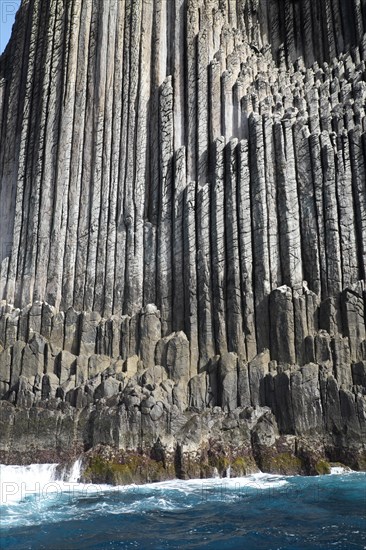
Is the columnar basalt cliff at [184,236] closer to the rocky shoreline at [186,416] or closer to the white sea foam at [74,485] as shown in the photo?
the rocky shoreline at [186,416]

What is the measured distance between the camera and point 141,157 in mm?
30766

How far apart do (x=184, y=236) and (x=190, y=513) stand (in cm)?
1537

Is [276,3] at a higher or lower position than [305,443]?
higher

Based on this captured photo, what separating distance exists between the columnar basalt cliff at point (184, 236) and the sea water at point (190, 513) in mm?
1489

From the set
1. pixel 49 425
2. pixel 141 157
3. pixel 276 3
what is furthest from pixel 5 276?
pixel 276 3

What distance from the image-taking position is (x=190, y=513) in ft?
46.5

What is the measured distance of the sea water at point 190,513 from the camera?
11.8m

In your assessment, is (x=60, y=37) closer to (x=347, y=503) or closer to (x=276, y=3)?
(x=276, y=3)

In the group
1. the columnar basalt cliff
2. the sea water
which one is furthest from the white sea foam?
the columnar basalt cliff

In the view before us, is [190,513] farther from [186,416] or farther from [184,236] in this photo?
[184,236]

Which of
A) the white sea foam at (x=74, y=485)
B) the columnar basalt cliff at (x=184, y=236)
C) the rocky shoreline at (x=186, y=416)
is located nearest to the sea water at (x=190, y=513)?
the white sea foam at (x=74, y=485)

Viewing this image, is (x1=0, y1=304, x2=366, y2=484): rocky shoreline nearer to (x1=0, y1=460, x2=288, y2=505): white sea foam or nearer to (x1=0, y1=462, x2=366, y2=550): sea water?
(x1=0, y1=460, x2=288, y2=505): white sea foam

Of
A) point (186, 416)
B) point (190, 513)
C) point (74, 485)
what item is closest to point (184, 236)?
point (186, 416)

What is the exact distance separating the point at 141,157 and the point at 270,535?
72.1 ft
